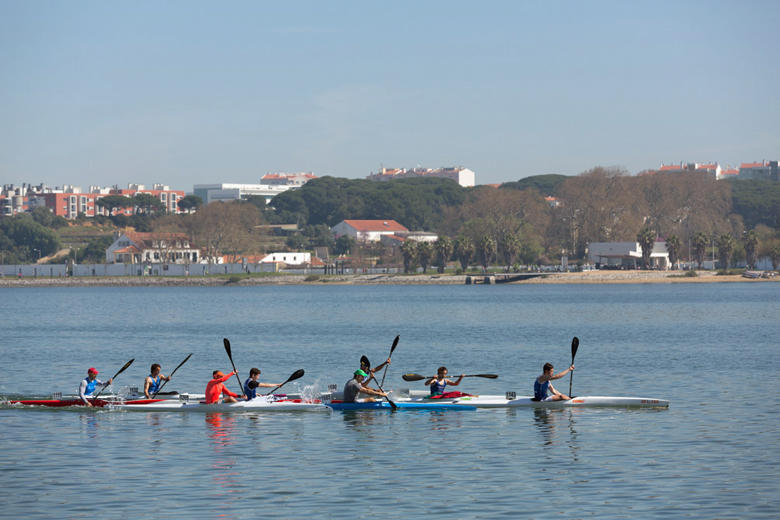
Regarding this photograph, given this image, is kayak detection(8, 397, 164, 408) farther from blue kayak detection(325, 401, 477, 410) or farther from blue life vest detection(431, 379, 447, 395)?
blue life vest detection(431, 379, 447, 395)

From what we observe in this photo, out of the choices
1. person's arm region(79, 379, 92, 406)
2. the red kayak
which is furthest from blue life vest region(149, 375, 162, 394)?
person's arm region(79, 379, 92, 406)

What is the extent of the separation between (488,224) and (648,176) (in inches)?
1229

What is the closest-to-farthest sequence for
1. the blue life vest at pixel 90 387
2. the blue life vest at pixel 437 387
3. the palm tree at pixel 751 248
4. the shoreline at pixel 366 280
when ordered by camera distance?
the blue life vest at pixel 90 387, the blue life vest at pixel 437 387, the palm tree at pixel 751 248, the shoreline at pixel 366 280

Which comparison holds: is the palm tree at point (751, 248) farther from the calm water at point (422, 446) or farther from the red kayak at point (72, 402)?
the red kayak at point (72, 402)

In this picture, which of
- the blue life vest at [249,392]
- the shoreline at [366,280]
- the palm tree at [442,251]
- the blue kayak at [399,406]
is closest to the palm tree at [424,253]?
the palm tree at [442,251]

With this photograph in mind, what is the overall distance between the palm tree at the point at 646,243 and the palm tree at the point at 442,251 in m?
26.8

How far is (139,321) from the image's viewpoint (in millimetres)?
76812

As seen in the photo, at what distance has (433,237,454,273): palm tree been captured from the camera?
148m

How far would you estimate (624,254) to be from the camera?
471 ft

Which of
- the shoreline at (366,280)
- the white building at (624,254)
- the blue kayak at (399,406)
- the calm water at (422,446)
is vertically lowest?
the calm water at (422,446)

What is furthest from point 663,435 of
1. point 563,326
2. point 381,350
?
point 563,326

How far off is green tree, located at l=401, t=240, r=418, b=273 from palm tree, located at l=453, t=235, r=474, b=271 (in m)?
6.52

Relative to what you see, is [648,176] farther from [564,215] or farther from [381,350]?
[381,350]

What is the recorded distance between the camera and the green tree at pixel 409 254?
151750mm
